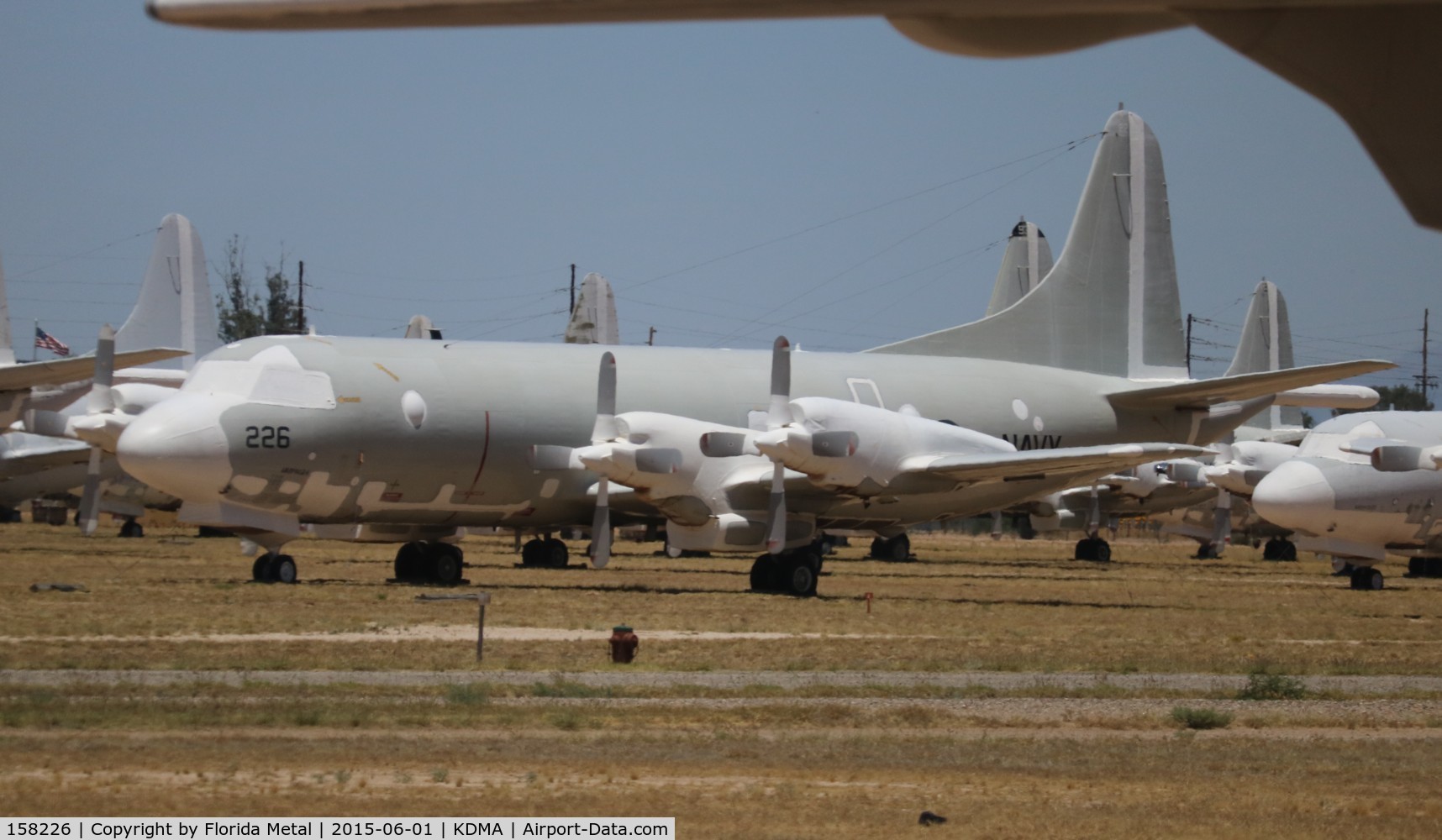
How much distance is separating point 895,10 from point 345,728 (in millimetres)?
9064

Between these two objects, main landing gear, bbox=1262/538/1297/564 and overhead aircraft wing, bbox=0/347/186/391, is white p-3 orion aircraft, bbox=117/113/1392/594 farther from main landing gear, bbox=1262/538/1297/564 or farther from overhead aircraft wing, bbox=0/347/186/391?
main landing gear, bbox=1262/538/1297/564

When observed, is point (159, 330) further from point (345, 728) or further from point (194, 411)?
point (345, 728)

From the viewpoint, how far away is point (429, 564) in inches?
1047

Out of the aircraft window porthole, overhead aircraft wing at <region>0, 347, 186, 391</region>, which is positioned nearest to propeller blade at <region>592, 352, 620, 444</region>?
the aircraft window porthole

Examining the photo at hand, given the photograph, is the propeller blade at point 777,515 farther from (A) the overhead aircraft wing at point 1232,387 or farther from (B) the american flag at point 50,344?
(B) the american flag at point 50,344

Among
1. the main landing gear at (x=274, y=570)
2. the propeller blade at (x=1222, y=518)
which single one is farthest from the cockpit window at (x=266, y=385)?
the propeller blade at (x=1222, y=518)

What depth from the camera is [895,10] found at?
3.08m

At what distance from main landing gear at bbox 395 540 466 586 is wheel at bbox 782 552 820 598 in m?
5.65

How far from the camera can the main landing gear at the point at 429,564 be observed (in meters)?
26.6

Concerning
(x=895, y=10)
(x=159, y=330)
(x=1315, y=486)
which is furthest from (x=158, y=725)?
(x=159, y=330)

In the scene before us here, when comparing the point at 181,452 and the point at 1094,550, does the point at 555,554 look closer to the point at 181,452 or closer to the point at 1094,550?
the point at 181,452

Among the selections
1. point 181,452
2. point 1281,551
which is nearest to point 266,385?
point 181,452

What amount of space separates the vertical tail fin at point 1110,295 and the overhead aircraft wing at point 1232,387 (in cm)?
177

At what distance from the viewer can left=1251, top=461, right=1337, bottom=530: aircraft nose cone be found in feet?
96.1
